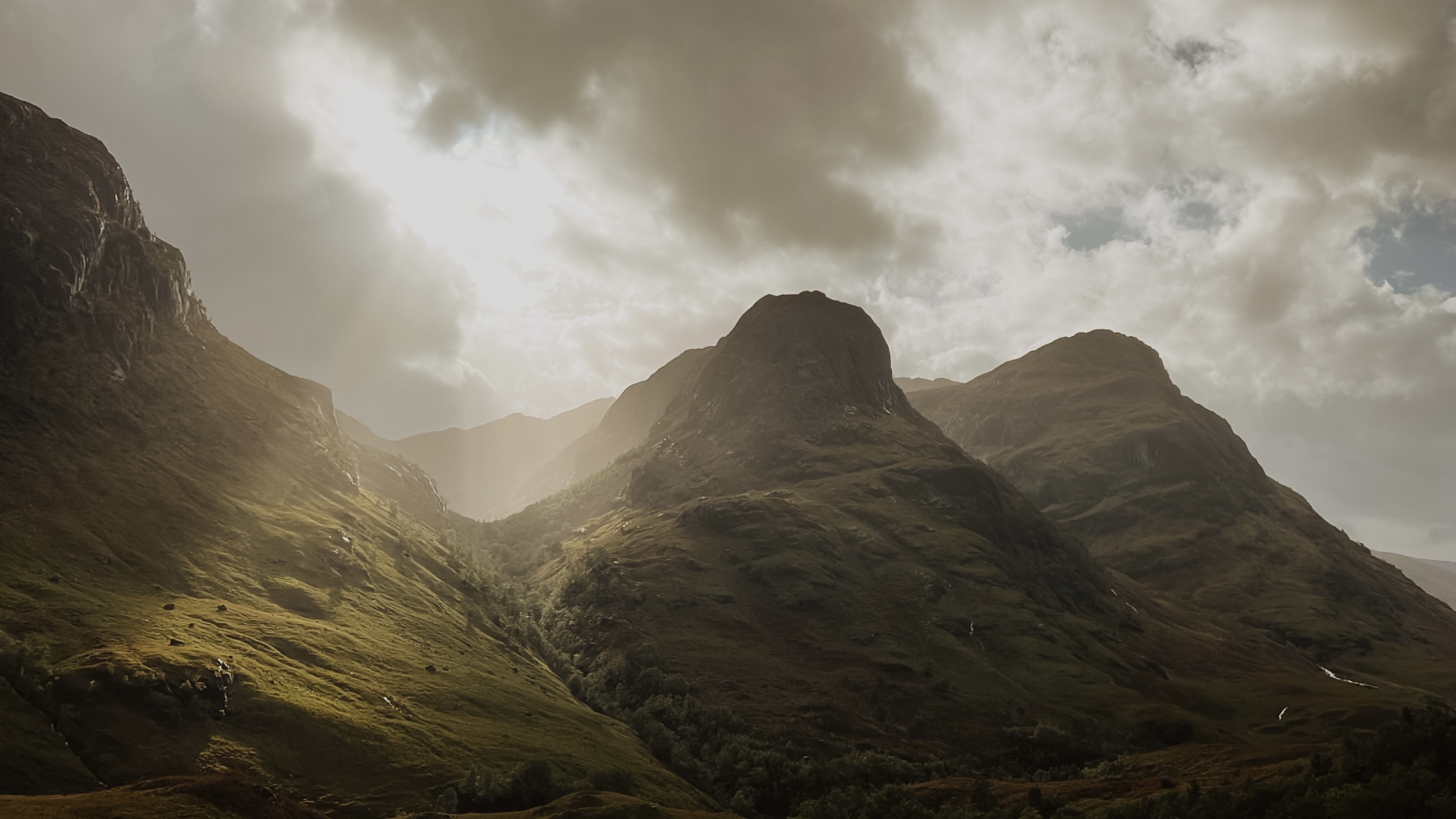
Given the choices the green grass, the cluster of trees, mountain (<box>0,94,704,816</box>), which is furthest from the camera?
the green grass

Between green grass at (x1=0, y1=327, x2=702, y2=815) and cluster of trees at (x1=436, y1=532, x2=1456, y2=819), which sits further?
green grass at (x1=0, y1=327, x2=702, y2=815)

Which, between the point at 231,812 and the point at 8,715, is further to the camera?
the point at 8,715

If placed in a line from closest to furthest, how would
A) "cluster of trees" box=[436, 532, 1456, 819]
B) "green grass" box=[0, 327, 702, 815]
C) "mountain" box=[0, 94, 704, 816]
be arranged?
1. "cluster of trees" box=[436, 532, 1456, 819]
2. "mountain" box=[0, 94, 704, 816]
3. "green grass" box=[0, 327, 702, 815]

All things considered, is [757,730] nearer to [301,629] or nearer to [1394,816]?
[301,629]

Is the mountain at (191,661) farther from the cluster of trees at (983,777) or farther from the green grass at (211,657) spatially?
the cluster of trees at (983,777)

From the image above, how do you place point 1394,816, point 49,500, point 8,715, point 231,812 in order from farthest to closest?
1. point 49,500
2. point 8,715
3. point 231,812
4. point 1394,816

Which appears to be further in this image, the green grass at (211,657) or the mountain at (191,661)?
the green grass at (211,657)

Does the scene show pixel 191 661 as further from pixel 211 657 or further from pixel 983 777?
pixel 983 777

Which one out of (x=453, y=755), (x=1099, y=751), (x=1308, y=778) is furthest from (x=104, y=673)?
(x=1099, y=751)

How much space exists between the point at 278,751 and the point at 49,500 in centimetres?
8572

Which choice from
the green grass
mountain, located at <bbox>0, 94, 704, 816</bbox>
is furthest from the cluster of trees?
the green grass

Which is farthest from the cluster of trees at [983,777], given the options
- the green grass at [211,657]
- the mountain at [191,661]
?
the green grass at [211,657]

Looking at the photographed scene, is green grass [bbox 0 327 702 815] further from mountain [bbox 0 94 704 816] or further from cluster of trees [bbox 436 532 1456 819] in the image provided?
cluster of trees [bbox 436 532 1456 819]

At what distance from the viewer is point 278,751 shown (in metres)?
120
